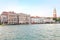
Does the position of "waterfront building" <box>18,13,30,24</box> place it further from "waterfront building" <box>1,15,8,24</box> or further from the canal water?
the canal water

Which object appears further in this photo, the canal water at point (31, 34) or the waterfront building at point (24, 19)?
the waterfront building at point (24, 19)

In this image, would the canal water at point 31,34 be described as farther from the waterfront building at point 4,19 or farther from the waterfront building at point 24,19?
the waterfront building at point 4,19

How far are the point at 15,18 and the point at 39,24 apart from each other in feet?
9.56

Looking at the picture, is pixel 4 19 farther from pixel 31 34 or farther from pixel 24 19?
pixel 31 34

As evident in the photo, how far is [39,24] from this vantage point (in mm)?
14164

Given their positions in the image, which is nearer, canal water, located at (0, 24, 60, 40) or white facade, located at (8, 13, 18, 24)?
canal water, located at (0, 24, 60, 40)

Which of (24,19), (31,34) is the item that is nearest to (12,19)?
(24,19)

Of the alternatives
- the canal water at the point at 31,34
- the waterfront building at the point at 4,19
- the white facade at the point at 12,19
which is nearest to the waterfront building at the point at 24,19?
the white facade at the point at 12,19

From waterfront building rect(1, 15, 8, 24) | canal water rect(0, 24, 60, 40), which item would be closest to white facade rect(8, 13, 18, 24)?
waterfront building rect(1, 15, 8, 24)

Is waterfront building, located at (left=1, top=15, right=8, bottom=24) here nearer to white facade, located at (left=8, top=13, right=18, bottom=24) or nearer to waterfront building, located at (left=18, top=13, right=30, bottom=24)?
white facade, located at (left=8, top=13, right=18, bottom=24)

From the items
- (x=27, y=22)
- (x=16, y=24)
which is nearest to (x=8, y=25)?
(x=16, y=24)

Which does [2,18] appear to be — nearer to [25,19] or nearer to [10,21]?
[10,21]

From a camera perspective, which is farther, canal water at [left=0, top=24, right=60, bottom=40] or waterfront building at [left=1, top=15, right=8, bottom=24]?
waterfront building at [left=1, top=15, right=8, bottom=24]

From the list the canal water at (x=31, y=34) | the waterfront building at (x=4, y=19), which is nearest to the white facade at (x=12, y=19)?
the waterfront building at (x=4, y=19)
